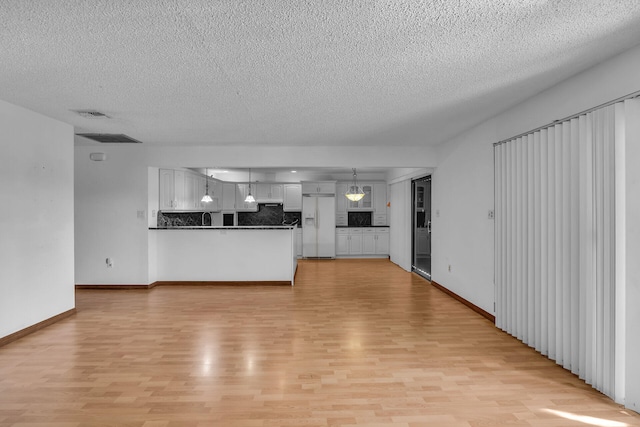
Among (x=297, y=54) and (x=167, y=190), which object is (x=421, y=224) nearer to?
(x=167, y=190)

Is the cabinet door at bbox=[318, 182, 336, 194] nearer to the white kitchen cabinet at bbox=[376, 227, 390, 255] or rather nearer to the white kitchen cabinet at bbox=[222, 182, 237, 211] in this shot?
the white kitchen cabinet at bbox=[376, 227, 390, 255]

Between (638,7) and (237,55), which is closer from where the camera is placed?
(638,7)

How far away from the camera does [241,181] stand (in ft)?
31.8

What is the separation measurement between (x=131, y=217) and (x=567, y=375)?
19.6 feet

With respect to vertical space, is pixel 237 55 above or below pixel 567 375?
above

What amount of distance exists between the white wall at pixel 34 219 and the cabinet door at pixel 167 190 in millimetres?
1908

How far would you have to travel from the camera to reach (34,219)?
3918 mm

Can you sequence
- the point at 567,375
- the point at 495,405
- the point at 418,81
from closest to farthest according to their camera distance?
the point at 495,405
the point at 567,375
the point at 418,81

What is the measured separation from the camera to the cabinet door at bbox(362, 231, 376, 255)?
32.8ft

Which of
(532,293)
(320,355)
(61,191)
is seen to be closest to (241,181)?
(61,191)

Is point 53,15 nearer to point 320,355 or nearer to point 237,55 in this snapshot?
point 237,55

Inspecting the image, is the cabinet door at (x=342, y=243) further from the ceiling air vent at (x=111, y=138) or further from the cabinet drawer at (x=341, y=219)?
the ceiling air vent at (x=111, y=138)

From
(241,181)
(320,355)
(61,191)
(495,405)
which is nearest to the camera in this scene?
(495,405)

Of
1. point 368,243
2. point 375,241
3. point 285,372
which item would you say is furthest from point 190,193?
point 285,372
